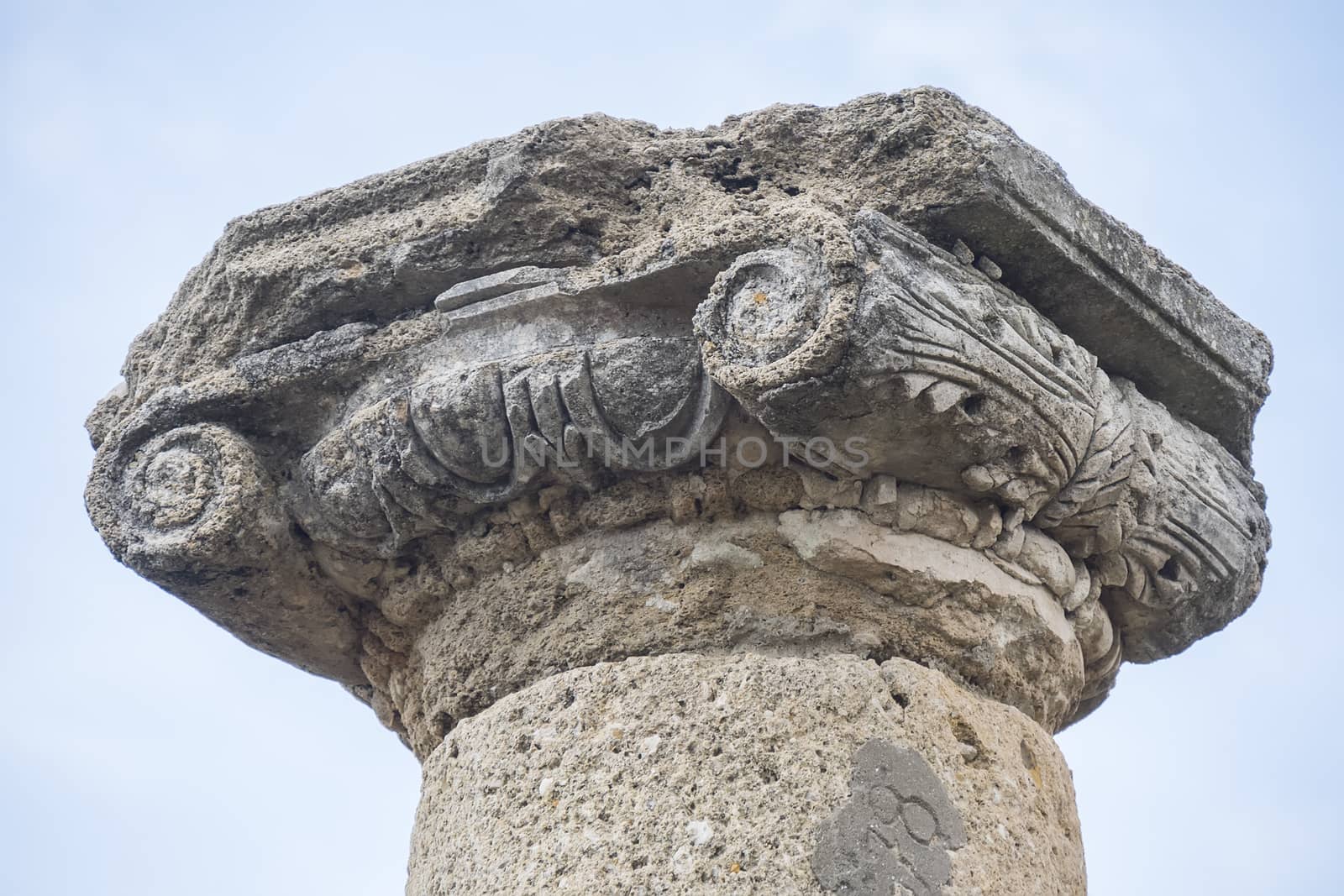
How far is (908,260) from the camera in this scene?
2.85 meters

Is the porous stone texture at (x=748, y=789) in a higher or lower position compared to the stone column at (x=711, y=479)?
lower

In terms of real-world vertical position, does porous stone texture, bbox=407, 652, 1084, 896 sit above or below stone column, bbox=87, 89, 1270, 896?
below

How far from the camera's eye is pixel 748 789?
278 centimetres

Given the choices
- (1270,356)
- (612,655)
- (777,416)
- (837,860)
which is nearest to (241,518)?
(612,655)

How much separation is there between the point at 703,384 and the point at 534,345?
34cm

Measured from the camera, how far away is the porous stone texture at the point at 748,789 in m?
2.72

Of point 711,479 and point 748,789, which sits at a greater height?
point 711,479

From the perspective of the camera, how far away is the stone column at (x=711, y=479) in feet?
9.16

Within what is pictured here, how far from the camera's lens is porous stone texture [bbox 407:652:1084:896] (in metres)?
2.72

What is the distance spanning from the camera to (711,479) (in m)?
3.09

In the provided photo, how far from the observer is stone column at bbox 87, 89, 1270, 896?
2.79 metres

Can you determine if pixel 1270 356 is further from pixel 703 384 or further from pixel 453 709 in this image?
pixel 453 709

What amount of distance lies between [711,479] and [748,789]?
608 millimetres

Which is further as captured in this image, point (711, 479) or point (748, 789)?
point (711, 479)
